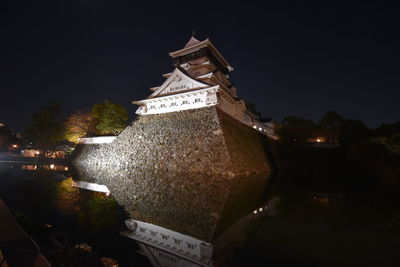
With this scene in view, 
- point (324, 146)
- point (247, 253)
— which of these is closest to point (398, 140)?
point (324, 146)

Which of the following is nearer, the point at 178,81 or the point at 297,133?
the point at 178,81

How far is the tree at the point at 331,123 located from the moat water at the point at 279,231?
27514mm

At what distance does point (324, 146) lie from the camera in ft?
90.4

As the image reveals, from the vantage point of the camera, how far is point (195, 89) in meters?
18.0

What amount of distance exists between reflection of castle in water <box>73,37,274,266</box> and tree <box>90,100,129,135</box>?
2.73m

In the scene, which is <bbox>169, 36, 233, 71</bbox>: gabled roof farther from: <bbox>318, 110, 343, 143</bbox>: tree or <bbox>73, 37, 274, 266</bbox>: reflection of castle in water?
<bbox>318, 110, 343, 143</bbox>: tree

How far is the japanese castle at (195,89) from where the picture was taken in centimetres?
1784

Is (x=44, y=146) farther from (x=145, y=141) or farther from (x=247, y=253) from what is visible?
(x=247, y=253)

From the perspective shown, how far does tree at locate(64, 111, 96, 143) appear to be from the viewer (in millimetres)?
27969

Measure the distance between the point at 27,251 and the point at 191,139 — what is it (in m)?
13.9

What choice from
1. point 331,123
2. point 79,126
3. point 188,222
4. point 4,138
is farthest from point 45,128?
point 331,123

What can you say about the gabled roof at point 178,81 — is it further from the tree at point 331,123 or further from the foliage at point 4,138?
the foliage at point 4,138

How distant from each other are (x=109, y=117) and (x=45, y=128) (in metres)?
12.9

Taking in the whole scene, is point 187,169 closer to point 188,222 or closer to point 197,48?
point 188,222
